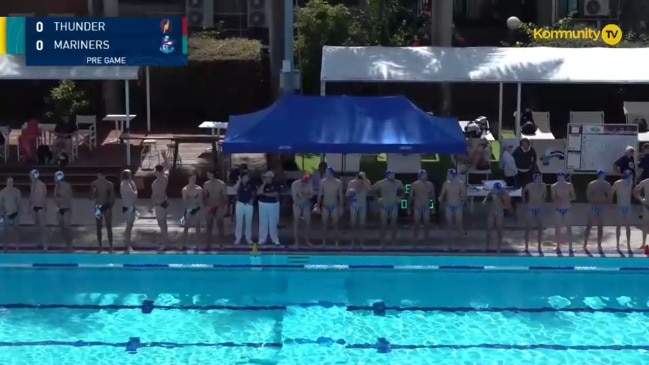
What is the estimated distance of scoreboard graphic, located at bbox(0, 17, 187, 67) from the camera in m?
18.2

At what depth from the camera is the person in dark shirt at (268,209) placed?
14524 mm

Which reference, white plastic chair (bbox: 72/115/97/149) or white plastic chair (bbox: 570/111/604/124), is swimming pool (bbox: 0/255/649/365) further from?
white plastic chair (bbox: 570/111/604/124)

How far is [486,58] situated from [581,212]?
4282mm

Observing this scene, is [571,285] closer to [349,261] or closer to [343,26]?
[349,261]

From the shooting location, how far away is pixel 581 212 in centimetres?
1678

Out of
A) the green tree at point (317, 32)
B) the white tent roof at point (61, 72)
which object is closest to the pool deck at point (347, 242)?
the white tent roof at point (61, 72)

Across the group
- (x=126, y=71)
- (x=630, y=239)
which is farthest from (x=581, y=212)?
(x=126, y=71)

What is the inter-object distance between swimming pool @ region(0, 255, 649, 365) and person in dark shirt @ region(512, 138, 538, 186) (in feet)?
9.02

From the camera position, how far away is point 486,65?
63.1ft

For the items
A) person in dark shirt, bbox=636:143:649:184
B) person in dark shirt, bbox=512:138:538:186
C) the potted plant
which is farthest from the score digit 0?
person in dark shirt, bbox=636:143:649:184

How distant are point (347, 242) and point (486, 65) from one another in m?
5.90

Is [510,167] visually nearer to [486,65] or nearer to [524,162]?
[524,162]

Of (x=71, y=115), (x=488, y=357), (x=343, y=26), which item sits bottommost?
(x=488, y=357)

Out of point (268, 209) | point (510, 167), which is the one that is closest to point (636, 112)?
point (510, 167)
